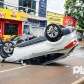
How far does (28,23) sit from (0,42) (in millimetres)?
20298

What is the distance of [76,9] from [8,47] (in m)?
26.4

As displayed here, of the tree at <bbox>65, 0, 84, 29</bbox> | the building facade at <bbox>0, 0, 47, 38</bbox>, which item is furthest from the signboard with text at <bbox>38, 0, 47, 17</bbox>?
the tree at <bbox>65, 0, 84, 29</bbox>

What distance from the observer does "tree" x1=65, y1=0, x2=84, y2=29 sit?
40.6m

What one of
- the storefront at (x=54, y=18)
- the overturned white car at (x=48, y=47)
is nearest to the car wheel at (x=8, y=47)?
the overturned white car at (x=48, y=47)

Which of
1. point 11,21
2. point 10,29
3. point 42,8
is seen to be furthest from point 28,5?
point 10,29

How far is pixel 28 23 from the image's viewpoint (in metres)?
37.2

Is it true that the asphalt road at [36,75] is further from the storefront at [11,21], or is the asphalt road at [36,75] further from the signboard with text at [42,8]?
the signboard with text at [42,8]

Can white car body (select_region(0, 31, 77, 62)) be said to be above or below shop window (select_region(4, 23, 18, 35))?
above

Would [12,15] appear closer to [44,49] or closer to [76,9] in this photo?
[76,9]

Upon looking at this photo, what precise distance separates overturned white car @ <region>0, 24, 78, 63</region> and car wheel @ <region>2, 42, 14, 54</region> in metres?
0.54

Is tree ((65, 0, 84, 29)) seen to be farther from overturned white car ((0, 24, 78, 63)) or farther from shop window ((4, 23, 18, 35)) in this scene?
overturned white car ((0, 24, 78, 63))

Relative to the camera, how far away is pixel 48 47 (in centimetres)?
1480

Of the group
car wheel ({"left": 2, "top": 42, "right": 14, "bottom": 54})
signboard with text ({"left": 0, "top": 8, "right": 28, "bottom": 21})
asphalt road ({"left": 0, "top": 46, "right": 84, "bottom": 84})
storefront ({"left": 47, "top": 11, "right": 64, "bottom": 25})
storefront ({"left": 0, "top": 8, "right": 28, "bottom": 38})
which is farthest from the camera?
storefront ({"left": 47, "top": 11, "right": 64, "bottom": 25})

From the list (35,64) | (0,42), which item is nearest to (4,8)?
(0,42)
